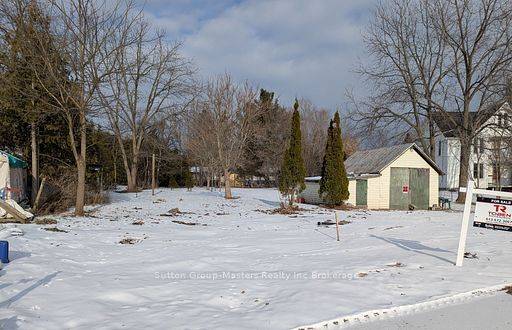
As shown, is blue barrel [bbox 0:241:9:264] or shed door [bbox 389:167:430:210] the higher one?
shed door [bbox 389:167:430:210]

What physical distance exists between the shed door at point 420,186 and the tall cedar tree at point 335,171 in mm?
5132

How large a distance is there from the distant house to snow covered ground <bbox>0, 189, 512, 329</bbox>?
13759mm

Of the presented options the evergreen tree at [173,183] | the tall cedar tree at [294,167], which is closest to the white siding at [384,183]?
the tall cedar tree at [294,167]

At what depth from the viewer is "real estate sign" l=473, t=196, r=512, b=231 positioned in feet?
27.7

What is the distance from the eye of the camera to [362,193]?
2812cm

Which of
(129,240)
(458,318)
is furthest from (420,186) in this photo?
(458,318)

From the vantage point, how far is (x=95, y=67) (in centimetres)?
1808

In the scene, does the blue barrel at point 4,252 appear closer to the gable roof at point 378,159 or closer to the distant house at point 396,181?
the distant house at point 396,181

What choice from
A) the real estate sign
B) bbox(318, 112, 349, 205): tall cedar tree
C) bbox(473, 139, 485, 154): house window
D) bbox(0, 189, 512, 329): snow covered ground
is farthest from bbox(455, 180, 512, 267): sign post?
bbox(473, 139, 485, 154): house window

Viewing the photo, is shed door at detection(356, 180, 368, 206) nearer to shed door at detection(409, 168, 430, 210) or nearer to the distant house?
the distant house

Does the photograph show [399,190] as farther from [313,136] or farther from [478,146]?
[313,136]

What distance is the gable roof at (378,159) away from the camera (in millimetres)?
28392

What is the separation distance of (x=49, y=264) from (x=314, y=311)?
5426 millimetres

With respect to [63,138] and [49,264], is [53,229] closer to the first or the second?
[49,264]
